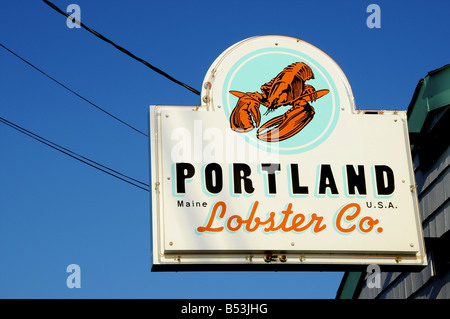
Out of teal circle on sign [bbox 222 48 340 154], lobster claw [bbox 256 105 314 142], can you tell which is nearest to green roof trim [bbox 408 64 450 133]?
teal circle on sign [bbox 222 48 340 154]

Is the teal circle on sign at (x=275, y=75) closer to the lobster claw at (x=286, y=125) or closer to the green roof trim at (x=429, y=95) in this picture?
the lobster claw at (x=286, y=125)

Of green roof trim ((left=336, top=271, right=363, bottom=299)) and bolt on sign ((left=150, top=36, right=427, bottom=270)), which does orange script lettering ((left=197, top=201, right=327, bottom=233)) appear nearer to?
bolt on sign ((left=150, top=36, right=427, bottom=270))

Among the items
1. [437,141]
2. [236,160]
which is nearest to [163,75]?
[236,160]

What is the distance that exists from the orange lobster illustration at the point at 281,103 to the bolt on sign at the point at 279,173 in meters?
0.01

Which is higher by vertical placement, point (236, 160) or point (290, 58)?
point (290, 58)

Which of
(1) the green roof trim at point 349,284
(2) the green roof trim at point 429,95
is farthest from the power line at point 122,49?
(1) the green roof trim at point 349,284

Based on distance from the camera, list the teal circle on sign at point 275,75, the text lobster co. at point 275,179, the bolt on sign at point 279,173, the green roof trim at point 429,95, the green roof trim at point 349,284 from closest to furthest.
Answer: the bolt on sign at point 279,173, the text lobster co. at point 275,179, the teal circle on sign at point 275,75, the green roof trim at point 429,95, the green roof trim at point 349,284

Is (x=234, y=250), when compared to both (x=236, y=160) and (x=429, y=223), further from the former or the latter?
(x=429, y=223)

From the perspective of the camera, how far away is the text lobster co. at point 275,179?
7.50 meters

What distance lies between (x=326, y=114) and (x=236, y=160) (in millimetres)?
1161

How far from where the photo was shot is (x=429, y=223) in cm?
959

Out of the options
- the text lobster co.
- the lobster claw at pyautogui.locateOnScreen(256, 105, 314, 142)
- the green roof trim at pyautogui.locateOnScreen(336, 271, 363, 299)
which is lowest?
the green roof trim at pyautogui.locateOnScreen(336, 271, 363, 299)

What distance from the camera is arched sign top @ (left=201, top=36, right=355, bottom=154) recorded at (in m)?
7.89

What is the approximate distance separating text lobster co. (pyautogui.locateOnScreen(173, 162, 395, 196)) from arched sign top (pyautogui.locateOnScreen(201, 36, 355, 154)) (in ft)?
0.99
